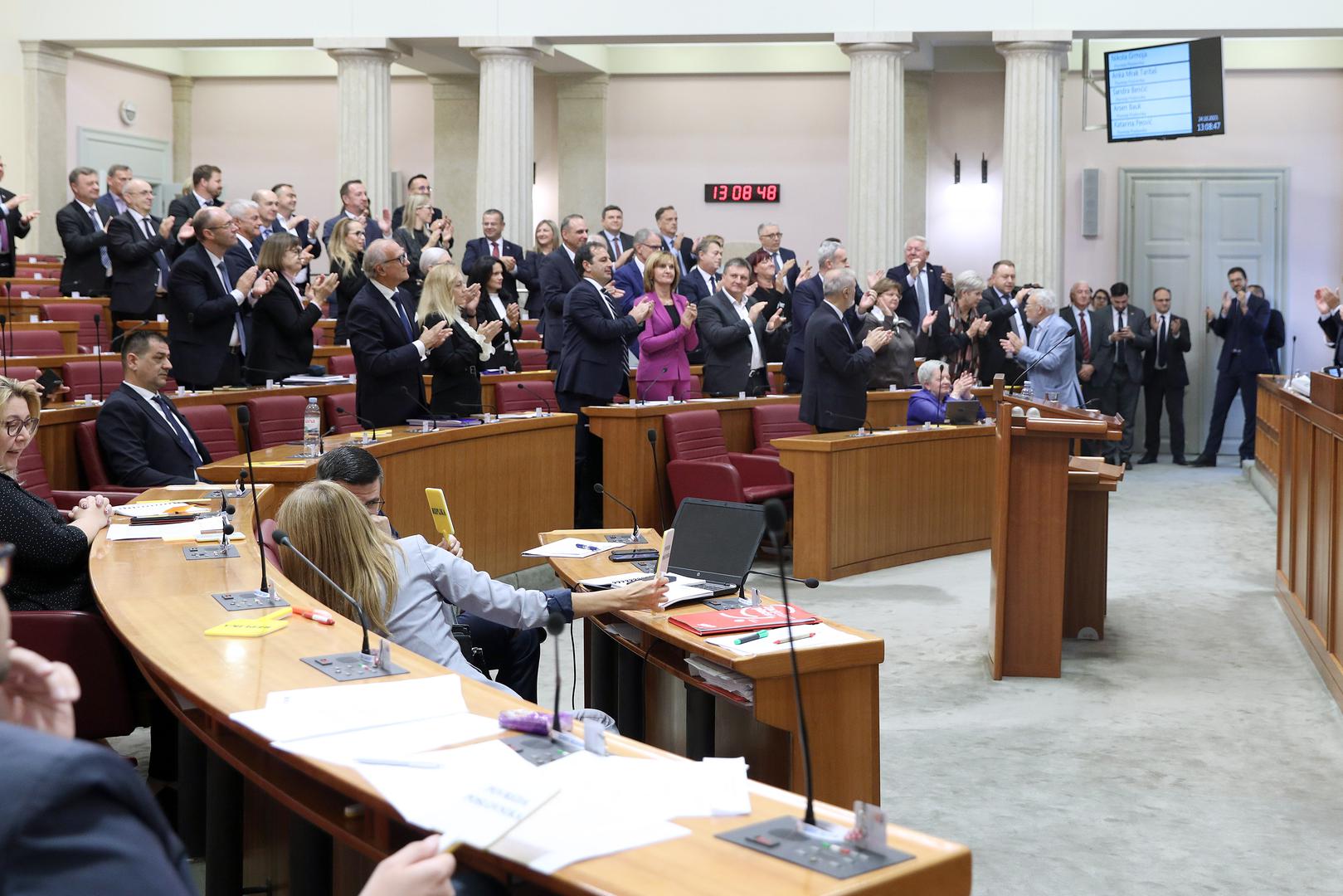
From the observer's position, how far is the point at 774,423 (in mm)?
8375

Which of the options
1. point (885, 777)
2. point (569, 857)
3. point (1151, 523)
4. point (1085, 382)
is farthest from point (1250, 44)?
point (569, 857)

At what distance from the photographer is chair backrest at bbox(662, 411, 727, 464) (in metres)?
7.58

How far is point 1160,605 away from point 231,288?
15.5 feet

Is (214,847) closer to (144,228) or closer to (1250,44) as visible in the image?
(144,228)

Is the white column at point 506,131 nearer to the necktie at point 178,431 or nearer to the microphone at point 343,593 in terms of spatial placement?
the necktie at point 178,431

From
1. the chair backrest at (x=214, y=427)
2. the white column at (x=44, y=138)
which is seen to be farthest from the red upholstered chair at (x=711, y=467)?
the white column at (x=44, y=138)

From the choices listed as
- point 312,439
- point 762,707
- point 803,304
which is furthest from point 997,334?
point 762,707

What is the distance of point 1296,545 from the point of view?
20.6ft

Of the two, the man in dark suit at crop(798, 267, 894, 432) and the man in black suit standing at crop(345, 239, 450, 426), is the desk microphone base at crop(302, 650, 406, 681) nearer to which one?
the man in black suit standing at crop(345, 239, 450, 426)

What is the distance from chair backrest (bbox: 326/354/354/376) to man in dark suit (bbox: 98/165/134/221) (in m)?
2.11

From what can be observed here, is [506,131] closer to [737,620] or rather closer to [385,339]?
[385,339]

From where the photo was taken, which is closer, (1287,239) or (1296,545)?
(1296,545)

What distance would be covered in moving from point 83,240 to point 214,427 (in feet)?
13.3

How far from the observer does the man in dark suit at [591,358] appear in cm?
752
